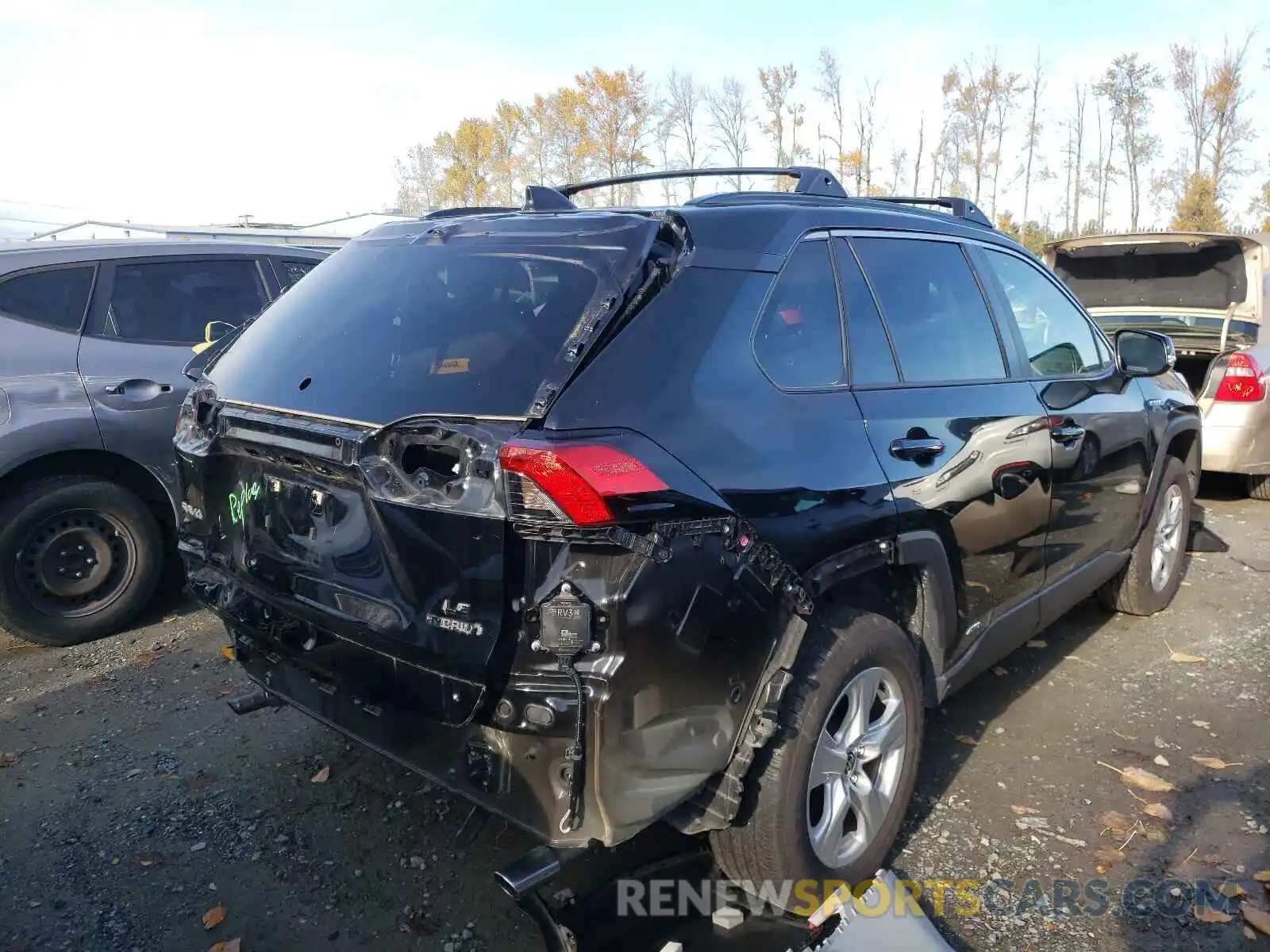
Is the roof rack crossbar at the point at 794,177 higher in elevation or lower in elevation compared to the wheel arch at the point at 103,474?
higher

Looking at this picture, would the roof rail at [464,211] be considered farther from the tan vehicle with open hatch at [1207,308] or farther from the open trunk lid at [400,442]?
the tan vehicle with open hatch at [1207,308]

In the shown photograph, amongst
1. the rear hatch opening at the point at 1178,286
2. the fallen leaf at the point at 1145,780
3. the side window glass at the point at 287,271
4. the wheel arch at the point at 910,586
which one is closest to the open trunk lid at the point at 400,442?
the wheel arch at the point at 910,586

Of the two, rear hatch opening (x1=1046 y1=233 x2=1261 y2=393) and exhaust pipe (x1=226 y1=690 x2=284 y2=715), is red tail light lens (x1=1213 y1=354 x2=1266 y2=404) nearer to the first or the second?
rear hatch opening (x1=1046 y1=233 x2=1261 y2=393)

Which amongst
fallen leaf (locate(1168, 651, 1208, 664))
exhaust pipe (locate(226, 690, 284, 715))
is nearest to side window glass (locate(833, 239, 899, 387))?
exhaust pipe (locate(226, 690, 284, 715))

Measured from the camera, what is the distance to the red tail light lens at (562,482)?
1948 millimetres

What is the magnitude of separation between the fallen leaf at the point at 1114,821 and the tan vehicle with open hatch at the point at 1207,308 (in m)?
4.34

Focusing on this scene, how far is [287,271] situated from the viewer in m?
5.75

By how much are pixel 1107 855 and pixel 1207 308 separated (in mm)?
6291

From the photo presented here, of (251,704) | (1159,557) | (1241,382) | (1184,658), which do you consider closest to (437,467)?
(251,704)

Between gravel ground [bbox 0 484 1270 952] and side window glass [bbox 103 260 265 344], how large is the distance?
171 centimetres

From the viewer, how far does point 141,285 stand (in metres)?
5.05

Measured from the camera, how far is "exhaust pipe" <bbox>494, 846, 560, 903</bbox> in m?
2.02

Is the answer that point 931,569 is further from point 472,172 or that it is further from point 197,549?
point 472,172

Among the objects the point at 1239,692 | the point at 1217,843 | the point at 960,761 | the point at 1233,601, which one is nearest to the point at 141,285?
the point at 960,761
